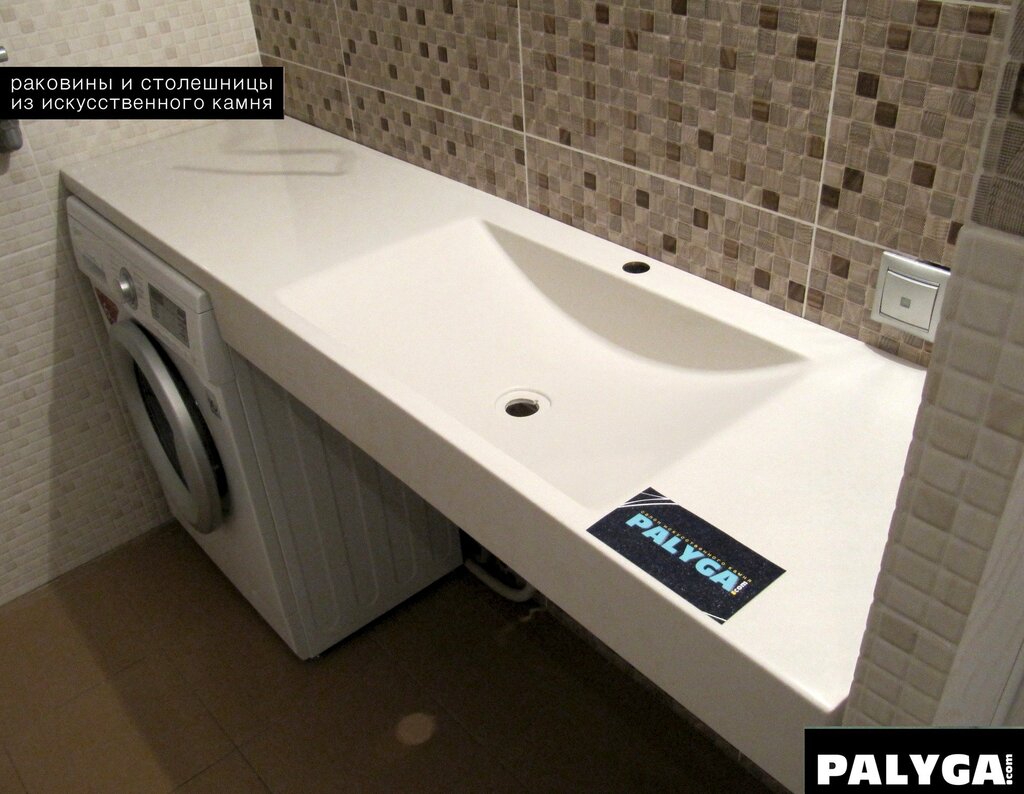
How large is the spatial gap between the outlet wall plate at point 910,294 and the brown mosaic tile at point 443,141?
675 millimetres

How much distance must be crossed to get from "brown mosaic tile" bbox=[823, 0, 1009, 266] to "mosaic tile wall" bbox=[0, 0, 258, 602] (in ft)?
4.85

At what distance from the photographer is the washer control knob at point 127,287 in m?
1.71

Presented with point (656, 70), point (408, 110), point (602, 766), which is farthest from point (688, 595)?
point (408, 110)

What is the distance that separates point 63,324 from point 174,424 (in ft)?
1.71

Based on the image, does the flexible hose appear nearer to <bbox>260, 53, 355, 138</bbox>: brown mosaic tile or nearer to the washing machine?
the washing machine

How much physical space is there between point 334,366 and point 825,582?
677 millimetres

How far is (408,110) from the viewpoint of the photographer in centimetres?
177

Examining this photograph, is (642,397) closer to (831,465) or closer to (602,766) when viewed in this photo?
(831,465)

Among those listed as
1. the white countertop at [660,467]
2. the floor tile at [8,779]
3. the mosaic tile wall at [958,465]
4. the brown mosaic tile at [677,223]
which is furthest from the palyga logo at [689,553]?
the floor tile at [8,779]

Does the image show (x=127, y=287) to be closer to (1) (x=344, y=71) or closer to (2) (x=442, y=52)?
(1) (x=344, y=71)

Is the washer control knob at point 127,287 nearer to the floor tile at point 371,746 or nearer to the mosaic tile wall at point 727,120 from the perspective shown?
the mosaic tile wall at point 727,120

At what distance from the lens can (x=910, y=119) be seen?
1.01 m

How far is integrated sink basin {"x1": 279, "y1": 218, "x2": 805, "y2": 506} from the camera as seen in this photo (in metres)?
1.17

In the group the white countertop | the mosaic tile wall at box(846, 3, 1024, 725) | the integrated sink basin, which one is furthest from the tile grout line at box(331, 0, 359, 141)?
the mosaic tile wall at box(846, 3, 1024, 725)
